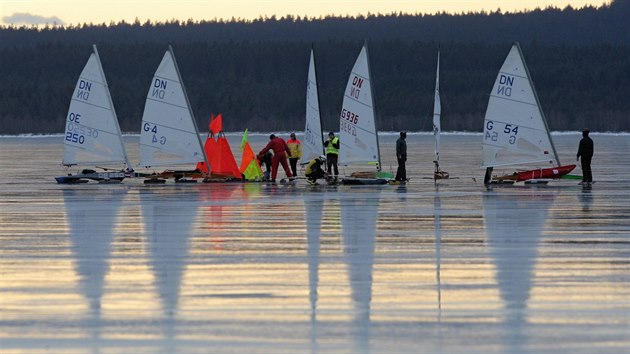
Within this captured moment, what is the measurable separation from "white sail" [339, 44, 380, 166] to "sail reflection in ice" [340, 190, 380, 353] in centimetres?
554

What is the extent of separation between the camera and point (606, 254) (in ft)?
58.5

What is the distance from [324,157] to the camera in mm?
37094

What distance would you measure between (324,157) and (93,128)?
6507 mm

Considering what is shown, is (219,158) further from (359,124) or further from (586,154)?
(586,154)

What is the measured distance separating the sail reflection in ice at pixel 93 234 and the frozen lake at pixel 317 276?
5 centimetres

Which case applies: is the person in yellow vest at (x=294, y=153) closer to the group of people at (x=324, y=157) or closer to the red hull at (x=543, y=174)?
A: the group of people at (x=324, y=157)

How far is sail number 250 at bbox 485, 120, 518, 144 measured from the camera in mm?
35750

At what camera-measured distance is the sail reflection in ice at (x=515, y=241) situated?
13.1 meters

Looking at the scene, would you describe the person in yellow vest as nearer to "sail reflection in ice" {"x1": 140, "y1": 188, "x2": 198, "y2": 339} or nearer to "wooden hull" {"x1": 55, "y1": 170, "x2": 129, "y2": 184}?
"wooden hull" {"x1": 55, "y1": 170, "x2": 129, "y2": 184}

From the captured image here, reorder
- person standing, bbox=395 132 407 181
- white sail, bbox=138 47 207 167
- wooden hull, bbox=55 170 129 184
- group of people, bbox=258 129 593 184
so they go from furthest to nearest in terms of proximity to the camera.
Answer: white sail, bbox=138 47 207 167 → wooden hull, bbox=55 170 129 184 → person standing, bbox=395 132 407 181 → group of people, bbox=258 129 593 184

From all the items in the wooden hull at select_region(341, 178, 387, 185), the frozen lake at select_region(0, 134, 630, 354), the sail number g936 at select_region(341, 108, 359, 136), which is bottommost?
the frozen lake at select_region(0, 134, 630, 354)

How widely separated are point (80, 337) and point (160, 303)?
1841 millimetres

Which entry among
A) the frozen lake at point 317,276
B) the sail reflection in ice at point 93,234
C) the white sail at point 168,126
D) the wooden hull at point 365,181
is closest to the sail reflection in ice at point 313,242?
the frozen lake at point 317,276

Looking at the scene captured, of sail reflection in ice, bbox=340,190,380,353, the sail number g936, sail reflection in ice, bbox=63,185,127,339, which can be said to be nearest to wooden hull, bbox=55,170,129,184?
sail reflection in ice, bbox=63,185,127,339
